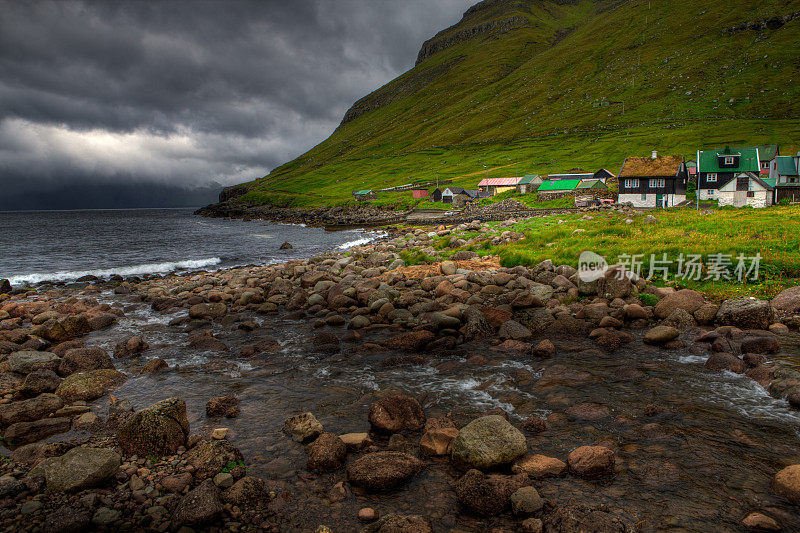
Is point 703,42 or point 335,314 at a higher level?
point 703,42

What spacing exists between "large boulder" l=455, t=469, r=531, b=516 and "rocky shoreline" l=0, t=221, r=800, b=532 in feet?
0.11

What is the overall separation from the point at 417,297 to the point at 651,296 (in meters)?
12.5

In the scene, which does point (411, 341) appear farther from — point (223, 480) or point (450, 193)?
point (450, 193)

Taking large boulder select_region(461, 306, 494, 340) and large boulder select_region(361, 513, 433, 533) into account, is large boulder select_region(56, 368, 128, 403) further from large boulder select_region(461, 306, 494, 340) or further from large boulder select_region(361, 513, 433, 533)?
large boulder select_region(461, 306, 494, 340)

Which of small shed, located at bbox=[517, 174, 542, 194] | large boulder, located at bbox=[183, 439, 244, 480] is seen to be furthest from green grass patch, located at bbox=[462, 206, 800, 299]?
small shed, located at bbox=[517, 174, 542, 194]

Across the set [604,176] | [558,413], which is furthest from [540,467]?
[604,176]

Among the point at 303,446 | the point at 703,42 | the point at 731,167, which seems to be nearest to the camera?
the point at 303,446

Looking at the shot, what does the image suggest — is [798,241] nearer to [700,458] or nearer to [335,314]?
[700,458]

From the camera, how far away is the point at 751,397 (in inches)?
476

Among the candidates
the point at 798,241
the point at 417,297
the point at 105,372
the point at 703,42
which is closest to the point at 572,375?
the point at 417,297

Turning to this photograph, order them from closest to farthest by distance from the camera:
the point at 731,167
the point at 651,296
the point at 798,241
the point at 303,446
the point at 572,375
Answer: the point at 303,446, the point at 572,375, the point at 651,296, the point at 798,241, the point at 731,167

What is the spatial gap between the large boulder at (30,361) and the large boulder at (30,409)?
3.61 meters

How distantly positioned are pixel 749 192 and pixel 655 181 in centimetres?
1532

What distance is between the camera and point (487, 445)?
373 inches
